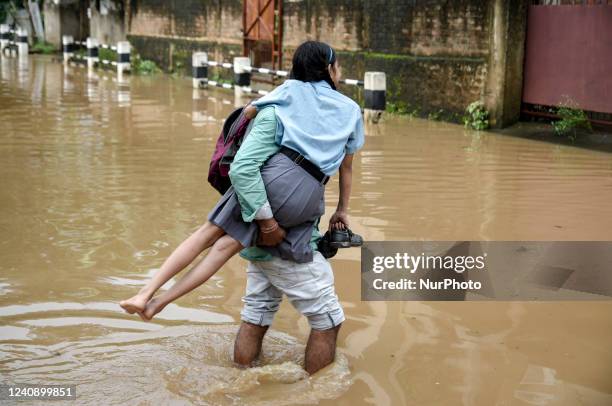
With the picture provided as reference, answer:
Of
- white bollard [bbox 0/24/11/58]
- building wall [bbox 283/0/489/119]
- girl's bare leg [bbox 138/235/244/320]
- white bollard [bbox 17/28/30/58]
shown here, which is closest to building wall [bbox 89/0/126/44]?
white bollard [bbox 17/28/30/58]

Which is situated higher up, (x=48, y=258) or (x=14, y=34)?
(x=14, y=34)

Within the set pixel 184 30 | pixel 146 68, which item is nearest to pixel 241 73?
pixel 184 30

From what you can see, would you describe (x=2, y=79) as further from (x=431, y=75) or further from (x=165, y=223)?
(x=165, y=223)

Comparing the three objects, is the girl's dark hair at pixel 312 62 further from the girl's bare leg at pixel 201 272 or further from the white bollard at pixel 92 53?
the white bollard at pixel 92 53

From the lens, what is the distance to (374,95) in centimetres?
1323

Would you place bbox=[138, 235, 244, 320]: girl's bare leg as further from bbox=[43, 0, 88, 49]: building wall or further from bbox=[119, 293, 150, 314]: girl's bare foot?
bbox=[43, 0, 88, 49]: building wall

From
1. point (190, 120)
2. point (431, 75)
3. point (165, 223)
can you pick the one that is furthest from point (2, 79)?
point (165, 223)

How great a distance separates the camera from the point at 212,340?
4703mm

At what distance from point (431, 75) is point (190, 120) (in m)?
3.85

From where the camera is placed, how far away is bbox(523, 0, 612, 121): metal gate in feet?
37.2

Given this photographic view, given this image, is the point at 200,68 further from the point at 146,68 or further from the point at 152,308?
the point at 152,308

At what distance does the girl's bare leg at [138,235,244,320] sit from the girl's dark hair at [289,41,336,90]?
821mm

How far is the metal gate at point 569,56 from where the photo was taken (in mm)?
11352

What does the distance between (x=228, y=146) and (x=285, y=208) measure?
1.39 ft
